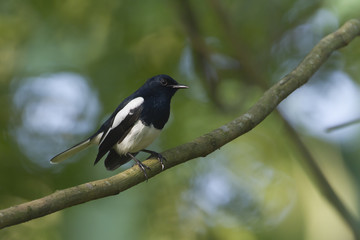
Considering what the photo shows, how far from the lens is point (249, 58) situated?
16.8ft

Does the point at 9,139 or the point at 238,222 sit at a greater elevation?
the point at 9,139

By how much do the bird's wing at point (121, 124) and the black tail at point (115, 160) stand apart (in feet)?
0.63

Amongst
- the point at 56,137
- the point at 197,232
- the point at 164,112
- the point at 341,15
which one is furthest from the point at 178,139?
the point at 341,15

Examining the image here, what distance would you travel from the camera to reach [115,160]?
4.27 m

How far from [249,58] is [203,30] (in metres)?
0.74

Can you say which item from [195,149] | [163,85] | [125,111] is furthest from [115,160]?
[195,149]

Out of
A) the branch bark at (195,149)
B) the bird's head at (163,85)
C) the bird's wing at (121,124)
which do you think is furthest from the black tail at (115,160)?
the branch bark at (195,149)

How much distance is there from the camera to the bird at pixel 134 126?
13.0ft

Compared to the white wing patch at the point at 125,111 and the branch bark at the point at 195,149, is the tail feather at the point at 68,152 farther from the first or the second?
the branch bark at the point at 195,149

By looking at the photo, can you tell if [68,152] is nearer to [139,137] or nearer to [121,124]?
[121,124]

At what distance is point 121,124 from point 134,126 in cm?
13

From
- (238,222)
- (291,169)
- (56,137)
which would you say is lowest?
(238,222)

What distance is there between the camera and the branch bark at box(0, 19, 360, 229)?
2.22 m

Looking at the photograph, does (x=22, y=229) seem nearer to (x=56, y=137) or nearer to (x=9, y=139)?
(x=9, y=139)
